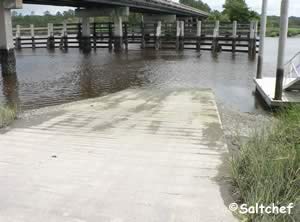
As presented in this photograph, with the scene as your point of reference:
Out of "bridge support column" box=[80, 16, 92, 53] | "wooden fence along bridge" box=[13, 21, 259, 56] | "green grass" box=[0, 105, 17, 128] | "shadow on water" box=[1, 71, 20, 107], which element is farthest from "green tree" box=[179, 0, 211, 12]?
"green grass" box=[0, 105, 17, 128]

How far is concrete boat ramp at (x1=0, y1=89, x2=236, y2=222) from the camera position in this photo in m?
3.16

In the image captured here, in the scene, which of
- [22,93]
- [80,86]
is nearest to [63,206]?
[22,93]

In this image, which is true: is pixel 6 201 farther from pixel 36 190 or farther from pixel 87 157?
pixel 87 157

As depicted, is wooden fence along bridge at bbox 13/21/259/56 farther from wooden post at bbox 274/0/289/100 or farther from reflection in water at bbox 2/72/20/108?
wooden post at bbox 274/0/289/100

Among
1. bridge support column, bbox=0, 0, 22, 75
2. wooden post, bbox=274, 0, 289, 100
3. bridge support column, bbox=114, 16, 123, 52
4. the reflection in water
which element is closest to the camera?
wooden post, bbox=274, 0, 289, 100

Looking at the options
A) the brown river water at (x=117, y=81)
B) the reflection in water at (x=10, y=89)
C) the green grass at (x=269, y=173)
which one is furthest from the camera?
the brown river water at (x=117, y=81)

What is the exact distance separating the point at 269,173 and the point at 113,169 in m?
1.71

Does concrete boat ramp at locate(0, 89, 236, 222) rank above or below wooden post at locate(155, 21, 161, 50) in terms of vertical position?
below

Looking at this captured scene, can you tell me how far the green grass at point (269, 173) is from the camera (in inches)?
120

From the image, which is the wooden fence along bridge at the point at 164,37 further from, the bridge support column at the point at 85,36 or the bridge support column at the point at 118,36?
the bridge support column at the point at 118,36

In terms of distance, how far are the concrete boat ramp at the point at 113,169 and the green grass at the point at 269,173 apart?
0.23 m

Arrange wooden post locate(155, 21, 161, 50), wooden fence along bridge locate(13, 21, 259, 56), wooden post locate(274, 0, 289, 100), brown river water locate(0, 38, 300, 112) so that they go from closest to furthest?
wooden post locate(274, 0, 289, 100) < brown river water locate(0, 38, 300, 112) < wooden fence along bridge locate(13, 21, 259, 56) < wooden post locate(155, 21, 161, 50)

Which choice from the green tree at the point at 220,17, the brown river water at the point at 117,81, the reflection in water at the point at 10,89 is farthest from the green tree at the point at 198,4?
the reflection in water at the point at 10,89

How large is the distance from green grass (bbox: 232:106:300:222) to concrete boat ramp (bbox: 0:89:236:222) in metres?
0.23
